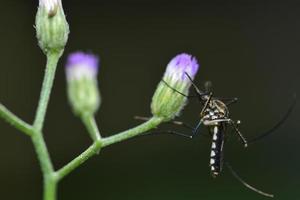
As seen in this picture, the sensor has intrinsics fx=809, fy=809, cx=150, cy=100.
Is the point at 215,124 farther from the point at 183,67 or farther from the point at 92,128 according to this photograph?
the point at 92,128

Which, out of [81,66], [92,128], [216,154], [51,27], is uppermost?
[51,27]

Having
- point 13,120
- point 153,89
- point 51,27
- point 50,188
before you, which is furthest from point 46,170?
point 153,89

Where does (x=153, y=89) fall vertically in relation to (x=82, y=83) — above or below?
below

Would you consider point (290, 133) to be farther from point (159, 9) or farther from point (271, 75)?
point (159, 9)

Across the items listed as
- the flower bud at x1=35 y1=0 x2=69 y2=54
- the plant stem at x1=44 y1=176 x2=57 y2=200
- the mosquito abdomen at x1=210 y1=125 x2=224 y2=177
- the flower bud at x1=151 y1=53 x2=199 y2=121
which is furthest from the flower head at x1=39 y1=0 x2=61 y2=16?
the mosquito abdomen at x1=210 y1=125 x2=224 y2=177

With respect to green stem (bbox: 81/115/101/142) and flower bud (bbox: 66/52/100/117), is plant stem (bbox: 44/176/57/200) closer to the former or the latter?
green stem (bbox: 81/115/101/142)

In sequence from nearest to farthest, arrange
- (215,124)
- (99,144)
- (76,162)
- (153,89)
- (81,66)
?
(76,162) → (99,144) → (81,66) → (215,124) → (153,89)

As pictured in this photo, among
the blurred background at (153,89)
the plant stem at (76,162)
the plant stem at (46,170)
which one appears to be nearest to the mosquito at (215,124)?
the plant stem at (76,162)
